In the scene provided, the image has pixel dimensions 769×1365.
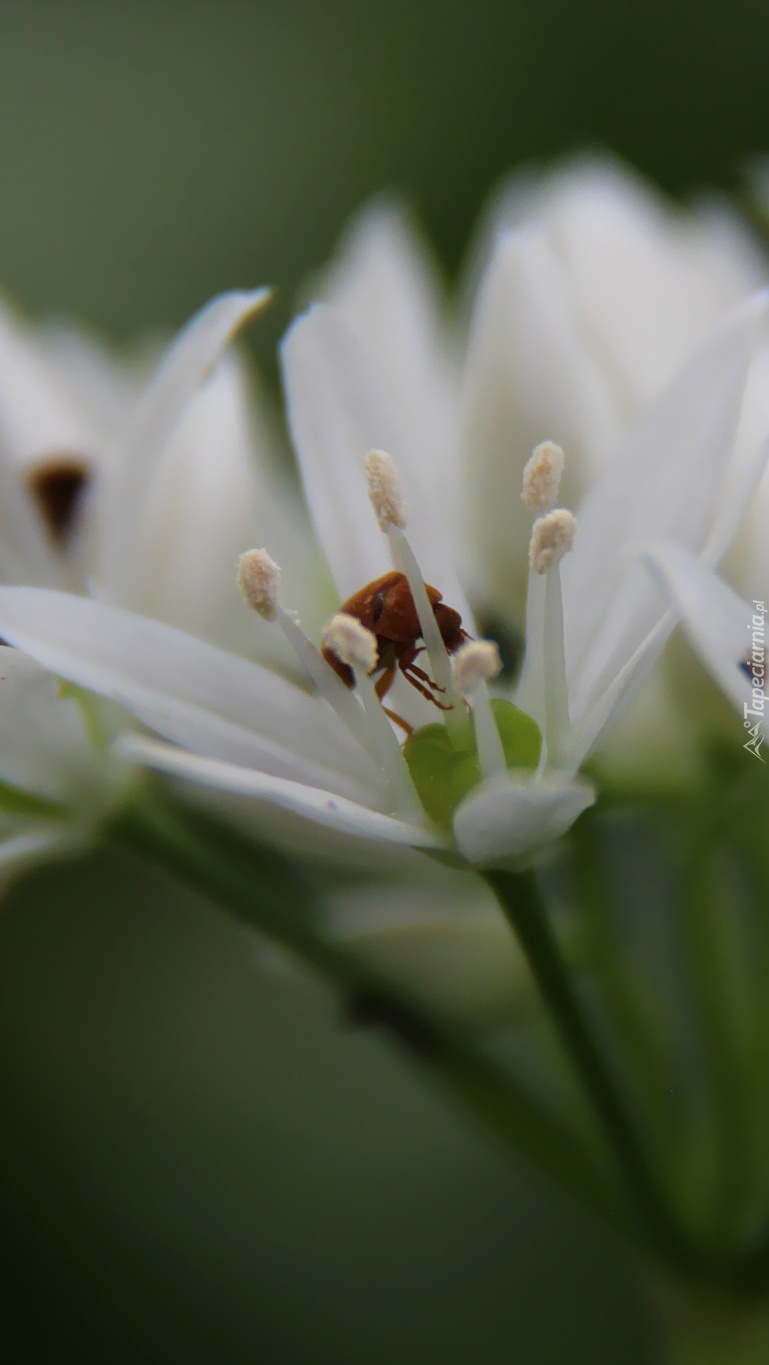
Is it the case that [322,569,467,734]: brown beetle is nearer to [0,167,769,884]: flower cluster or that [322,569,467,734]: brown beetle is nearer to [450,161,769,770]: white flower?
[0,167,769,884]: flower cluster

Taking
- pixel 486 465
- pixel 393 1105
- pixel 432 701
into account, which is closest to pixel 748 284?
pixel 486 465

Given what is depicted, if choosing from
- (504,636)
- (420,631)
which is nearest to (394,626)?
(420,631)

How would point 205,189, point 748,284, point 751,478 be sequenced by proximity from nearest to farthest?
1. point 751,478
2. point 748,284
3. point 205,189

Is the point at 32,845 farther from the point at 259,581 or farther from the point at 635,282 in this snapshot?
the point at 635,282

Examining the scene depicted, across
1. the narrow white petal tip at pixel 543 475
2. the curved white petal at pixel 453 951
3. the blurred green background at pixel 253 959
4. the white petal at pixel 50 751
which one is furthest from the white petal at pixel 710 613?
the blurred green background at pixel 253 959

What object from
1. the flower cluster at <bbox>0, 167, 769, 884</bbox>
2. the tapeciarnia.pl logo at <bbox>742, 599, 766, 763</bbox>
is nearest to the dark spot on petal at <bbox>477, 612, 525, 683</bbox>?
the flower cluster at <bbox>0, 167, 769, 884</bbox>

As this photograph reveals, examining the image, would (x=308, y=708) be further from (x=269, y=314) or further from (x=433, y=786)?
(x=269, y=314)

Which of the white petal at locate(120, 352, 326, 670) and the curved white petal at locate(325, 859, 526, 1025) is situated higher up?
the white petal at locate(120, 352, 326, 670)
